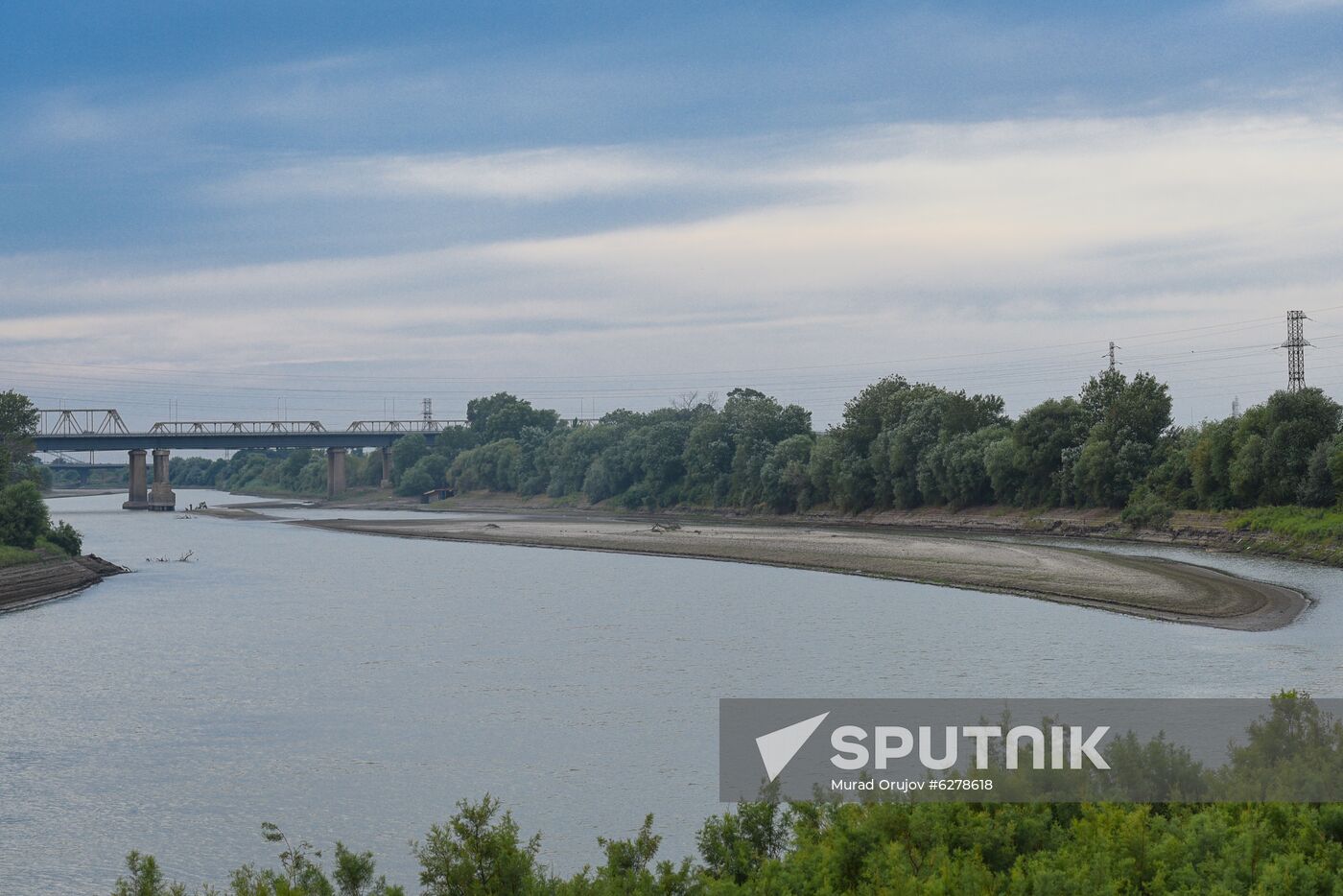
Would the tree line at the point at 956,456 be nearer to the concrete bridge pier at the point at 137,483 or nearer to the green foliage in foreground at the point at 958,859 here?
the concrete bridge pier at the point at 137,483

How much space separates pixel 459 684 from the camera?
4038cm

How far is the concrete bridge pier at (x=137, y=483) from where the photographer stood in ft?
637

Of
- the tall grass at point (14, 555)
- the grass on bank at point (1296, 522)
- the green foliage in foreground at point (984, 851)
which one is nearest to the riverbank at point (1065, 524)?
the grass on bank at point (1296, 522)

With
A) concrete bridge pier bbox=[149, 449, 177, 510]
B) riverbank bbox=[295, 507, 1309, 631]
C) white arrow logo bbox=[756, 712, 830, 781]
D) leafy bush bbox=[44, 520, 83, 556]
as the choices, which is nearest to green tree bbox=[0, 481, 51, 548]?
leafy bush bbox=[44, 520, 83, 556]

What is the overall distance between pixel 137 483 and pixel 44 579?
13540cm

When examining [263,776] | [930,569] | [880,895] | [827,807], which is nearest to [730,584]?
[930,569]

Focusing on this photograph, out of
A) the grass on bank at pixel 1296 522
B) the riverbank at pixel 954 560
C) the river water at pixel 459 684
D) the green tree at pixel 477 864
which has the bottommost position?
the river water at pixel 459 684

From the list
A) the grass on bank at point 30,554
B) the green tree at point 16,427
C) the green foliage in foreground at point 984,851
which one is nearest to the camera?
the green foliage in foreground at point 984,851

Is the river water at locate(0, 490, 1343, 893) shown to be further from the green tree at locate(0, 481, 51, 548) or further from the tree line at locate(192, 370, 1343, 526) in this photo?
the tree line at locate(192, 370, 1343, 526)

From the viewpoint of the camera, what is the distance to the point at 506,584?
7238cm

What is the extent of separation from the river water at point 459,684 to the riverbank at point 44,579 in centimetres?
210

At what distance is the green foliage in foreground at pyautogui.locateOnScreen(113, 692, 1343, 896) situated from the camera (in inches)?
546

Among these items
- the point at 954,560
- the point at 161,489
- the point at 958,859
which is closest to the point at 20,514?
the point at 954,560

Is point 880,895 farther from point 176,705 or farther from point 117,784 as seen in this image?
point 176,705
